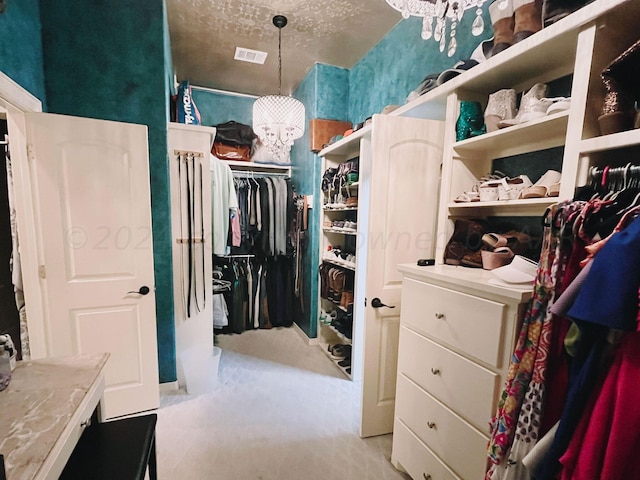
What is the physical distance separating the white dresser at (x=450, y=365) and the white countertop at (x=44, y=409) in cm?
131

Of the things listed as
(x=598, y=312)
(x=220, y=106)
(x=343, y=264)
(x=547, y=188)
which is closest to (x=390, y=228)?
(x=547, y=188)

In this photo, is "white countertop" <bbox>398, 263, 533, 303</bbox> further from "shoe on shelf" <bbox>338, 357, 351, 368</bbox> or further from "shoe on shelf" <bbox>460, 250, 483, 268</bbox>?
"shoe on shelf" <bbox>338, 357, 351, 368</bbox>

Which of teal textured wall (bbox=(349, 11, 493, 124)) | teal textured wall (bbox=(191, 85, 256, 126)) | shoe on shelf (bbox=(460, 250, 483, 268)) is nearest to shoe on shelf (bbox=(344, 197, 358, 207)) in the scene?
teal textured wall (bbox=(349, 11, 493, 124))

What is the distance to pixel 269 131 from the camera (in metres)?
2.46

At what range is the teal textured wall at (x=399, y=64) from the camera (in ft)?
5.76

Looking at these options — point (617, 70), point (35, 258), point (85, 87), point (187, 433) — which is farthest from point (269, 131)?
point (187, 433)

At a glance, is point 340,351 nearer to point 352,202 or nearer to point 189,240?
point 352,202

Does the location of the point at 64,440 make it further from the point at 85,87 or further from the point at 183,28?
the point at 183,28

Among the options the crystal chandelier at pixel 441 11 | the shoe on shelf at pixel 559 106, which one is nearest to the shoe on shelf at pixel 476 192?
the shoe on shelf at pixel 559 106

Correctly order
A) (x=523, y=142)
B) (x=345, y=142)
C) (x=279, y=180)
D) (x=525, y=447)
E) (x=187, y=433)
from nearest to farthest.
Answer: (x=525, y=447)
(x=523, y=142)
(x=187, y=433)
(x=345, y=142)
(x=279, y=180)

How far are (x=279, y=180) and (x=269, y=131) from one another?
0.98m

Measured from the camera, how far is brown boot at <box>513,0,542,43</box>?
3.81ft

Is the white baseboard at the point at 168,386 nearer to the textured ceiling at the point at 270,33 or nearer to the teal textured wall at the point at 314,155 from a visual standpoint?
the teal textured wall at the point at 314,155

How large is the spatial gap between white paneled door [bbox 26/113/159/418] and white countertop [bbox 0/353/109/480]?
2.88ft
